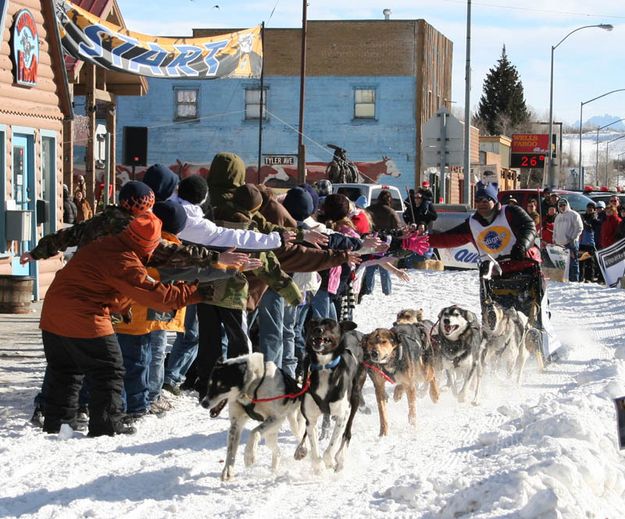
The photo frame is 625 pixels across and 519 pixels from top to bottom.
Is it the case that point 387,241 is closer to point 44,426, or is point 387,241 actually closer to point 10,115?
point 44,426

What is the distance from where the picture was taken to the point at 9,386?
973 cm

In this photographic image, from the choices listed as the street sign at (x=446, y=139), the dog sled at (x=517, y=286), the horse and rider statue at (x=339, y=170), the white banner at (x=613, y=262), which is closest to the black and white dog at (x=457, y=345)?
the dog sled at (x=517, y=286)

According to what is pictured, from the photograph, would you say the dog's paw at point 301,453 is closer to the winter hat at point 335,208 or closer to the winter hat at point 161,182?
the winter hat at point 161,182

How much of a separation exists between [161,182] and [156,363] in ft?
4.55

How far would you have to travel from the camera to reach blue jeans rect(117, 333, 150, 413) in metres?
8.27

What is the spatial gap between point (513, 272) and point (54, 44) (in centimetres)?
854

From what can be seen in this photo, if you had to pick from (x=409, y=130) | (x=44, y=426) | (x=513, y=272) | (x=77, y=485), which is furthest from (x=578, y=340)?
(x=409, y=130)

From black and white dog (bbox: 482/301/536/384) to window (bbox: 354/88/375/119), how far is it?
118 feet

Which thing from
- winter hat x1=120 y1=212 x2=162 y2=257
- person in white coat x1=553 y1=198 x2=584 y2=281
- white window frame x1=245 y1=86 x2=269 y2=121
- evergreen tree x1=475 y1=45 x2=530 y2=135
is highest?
evergreen tree x1=475 y1=45 x2=530 y2=135

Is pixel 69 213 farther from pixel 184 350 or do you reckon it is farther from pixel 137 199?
pixel 137 199

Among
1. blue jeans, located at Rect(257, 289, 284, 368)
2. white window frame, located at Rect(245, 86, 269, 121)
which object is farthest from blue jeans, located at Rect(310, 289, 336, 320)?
white window frame, located at Rect(245, 86, 269, 121)

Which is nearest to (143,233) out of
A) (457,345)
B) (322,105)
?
(457,345)

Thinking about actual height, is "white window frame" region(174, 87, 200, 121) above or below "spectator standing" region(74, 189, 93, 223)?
above

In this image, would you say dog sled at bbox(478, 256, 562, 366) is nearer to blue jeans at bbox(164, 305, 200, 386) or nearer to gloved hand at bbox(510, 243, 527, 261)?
gloved hand at bbox(510, 243, 527, 261)
